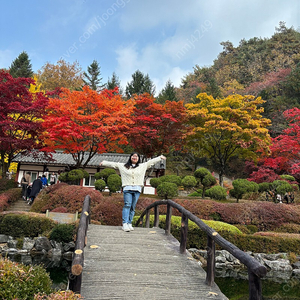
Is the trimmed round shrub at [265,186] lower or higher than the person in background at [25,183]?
higher

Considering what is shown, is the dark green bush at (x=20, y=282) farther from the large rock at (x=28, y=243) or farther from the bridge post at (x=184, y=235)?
the large rock at (x=28, y=243)

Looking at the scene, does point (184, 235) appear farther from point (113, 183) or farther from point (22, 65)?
point (22, 65)

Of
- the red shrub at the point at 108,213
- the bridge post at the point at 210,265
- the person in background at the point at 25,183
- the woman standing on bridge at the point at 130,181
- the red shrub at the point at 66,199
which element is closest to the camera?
the bridge post at the point at 210,265

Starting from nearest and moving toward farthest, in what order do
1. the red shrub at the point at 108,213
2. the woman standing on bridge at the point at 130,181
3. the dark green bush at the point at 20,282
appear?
the dark green bush at the point at 20,282 → the woman standing on bridge at the point at 130,181 → the red shrub at the point at 108,213

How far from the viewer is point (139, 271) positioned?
12.5 feet

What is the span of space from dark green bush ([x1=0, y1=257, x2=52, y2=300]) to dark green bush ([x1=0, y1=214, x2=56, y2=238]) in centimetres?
870

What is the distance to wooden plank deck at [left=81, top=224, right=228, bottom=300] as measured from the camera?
3228 mm

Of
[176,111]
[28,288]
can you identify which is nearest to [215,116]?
[176,111]

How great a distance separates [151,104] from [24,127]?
318 inches

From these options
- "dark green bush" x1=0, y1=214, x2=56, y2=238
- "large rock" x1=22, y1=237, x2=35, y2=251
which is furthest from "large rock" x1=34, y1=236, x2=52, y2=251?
"dark green bush" x1=0, y1=214, x2=56, y2=238

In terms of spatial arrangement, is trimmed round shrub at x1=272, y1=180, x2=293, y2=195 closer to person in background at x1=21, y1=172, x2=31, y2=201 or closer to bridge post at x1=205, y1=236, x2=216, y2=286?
bridge post at x1=205, y1=236, x2=216, y2=286

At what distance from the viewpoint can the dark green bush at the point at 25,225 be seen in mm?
10898

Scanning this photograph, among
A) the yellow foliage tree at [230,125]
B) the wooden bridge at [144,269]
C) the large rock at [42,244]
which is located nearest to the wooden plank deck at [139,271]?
the wooden bridge at [144,269]

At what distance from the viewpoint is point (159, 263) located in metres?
4.20
